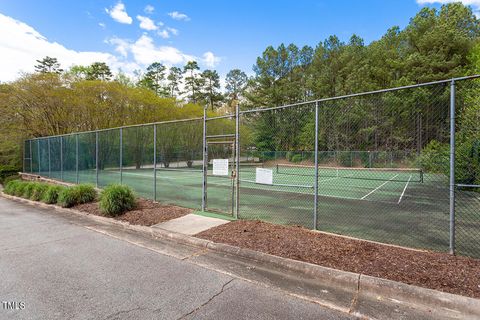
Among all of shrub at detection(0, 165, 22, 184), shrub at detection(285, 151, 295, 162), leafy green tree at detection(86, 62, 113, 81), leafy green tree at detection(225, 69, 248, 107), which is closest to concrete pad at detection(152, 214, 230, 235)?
shrub at detection(285, 151, 295, 162)

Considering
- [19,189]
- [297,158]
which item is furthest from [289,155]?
[19,189]

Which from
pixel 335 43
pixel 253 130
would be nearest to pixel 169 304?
pixel 253 130

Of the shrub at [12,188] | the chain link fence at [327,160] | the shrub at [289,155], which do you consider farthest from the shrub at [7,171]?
the shrub at [289,155]

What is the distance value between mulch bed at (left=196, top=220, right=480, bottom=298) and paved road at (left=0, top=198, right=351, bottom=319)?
39.1 inches

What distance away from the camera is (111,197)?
24.1 feet

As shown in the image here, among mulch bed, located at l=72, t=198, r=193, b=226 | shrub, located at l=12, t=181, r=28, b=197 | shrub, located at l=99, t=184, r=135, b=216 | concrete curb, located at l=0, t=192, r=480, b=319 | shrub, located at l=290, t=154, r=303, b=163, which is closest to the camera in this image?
concrete curb, located at l=0, t=192, r=480, b=319

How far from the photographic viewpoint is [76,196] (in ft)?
29.2

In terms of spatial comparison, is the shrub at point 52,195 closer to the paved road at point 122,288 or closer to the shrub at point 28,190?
the shrub at point 28,190

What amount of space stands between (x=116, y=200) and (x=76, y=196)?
247cm

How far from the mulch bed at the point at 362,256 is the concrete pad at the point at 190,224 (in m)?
0.34

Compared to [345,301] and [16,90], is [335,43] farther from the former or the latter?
[345,301]

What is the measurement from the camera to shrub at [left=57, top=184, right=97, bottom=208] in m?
8.73

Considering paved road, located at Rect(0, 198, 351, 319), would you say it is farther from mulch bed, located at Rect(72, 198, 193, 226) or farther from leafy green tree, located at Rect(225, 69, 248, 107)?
leafy green tree, located at Rect(225, 69, 248, 107)

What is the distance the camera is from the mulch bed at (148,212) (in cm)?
668
